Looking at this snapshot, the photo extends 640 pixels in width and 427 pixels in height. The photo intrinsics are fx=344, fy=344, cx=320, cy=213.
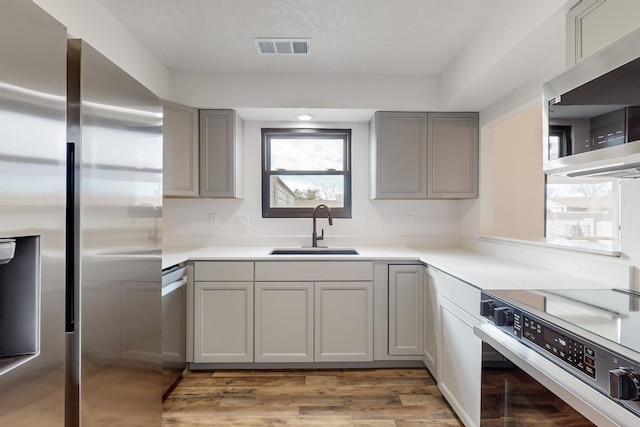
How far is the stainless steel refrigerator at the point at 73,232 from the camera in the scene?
0.78m

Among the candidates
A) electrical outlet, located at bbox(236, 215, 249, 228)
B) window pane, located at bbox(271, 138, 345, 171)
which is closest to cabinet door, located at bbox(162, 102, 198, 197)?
electrical outlet, located at bbox(236, 215, 249, 228)

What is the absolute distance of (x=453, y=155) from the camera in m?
2.84

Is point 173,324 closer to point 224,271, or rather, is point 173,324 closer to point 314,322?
point 224,271

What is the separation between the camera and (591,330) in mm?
988

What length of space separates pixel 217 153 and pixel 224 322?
131 centimetres

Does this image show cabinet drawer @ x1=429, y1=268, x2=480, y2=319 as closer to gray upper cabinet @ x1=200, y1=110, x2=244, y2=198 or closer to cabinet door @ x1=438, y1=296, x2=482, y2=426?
cabinet door @ x1=438, y1=296, x2=482, y2=426

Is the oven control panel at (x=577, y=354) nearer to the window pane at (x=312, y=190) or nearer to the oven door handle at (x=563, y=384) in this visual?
the oven door handle at (x=563, y=384)

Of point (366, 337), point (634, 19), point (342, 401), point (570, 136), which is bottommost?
point (342, 401)

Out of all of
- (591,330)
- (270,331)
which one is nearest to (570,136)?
(591,330)

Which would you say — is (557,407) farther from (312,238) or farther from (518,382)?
(312,238)

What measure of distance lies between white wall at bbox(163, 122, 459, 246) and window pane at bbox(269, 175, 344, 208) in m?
0.15

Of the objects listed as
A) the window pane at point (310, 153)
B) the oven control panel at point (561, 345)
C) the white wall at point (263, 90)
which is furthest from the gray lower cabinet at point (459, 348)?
the white wall at point (263, 90)

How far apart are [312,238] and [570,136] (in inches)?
84.5

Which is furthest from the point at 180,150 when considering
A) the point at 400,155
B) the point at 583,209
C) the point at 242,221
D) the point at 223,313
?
the point at 583,209
